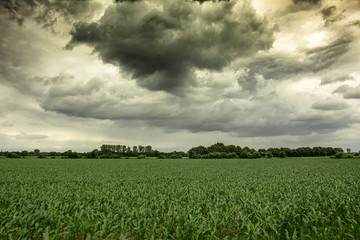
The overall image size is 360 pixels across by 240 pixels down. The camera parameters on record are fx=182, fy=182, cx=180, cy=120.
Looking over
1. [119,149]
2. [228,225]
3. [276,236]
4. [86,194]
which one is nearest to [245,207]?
[228,225]

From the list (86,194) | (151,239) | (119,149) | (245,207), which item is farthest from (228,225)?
(119,149)

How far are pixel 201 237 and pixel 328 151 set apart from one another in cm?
20323

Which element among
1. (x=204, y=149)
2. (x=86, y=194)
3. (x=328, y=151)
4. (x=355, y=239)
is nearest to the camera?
(x=355, y=239)

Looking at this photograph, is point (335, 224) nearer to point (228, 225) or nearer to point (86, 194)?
point (228, 225)

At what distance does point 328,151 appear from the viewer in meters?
161

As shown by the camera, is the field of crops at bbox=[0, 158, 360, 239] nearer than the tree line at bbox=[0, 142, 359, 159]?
Yes

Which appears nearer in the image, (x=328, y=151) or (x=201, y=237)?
(x=201, y=237)

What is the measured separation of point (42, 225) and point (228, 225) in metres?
8.75

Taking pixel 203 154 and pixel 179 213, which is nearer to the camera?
pixel 179 213

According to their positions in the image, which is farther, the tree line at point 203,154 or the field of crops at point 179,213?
the tree line at point 203,154

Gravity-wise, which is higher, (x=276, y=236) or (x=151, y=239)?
(x=151, y=239)

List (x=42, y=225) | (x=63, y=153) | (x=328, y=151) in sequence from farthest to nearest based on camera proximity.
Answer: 1. (x=328, y=151)
2. (x=63, y=153)
3. (x=42, y=225)

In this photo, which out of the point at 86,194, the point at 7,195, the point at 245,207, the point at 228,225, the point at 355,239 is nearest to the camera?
the point at 355,239

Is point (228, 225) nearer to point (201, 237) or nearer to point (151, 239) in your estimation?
point (201, 237)
